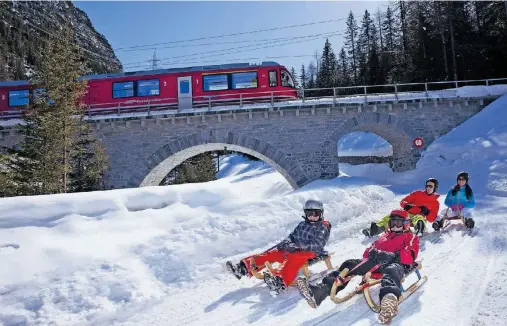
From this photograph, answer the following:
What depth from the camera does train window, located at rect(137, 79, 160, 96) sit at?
60.3 ft

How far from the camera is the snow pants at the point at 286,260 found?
4527mm

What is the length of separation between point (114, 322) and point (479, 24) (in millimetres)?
39835

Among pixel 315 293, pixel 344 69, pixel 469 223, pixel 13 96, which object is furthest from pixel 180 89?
pixel 344 69

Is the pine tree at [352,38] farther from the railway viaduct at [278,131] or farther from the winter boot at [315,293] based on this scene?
the winter boot at [315,293]

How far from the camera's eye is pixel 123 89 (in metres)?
18.8

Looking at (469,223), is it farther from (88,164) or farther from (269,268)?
(88,164)

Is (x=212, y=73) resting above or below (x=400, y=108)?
above

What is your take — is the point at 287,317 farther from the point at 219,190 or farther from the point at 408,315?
the point at 219,190

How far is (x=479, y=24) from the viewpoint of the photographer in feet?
103

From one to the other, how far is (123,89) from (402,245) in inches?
715

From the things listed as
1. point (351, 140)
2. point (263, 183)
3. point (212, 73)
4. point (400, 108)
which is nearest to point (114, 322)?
point (212, 73)

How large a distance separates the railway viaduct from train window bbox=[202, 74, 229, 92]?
1.46 m

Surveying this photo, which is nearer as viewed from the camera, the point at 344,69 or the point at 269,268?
the point at 269,268

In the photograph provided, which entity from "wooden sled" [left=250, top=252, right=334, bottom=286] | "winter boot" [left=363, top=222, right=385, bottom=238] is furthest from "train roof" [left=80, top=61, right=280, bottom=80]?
"wooden sled" [left=250, top=252, right=334, bottom=286]
